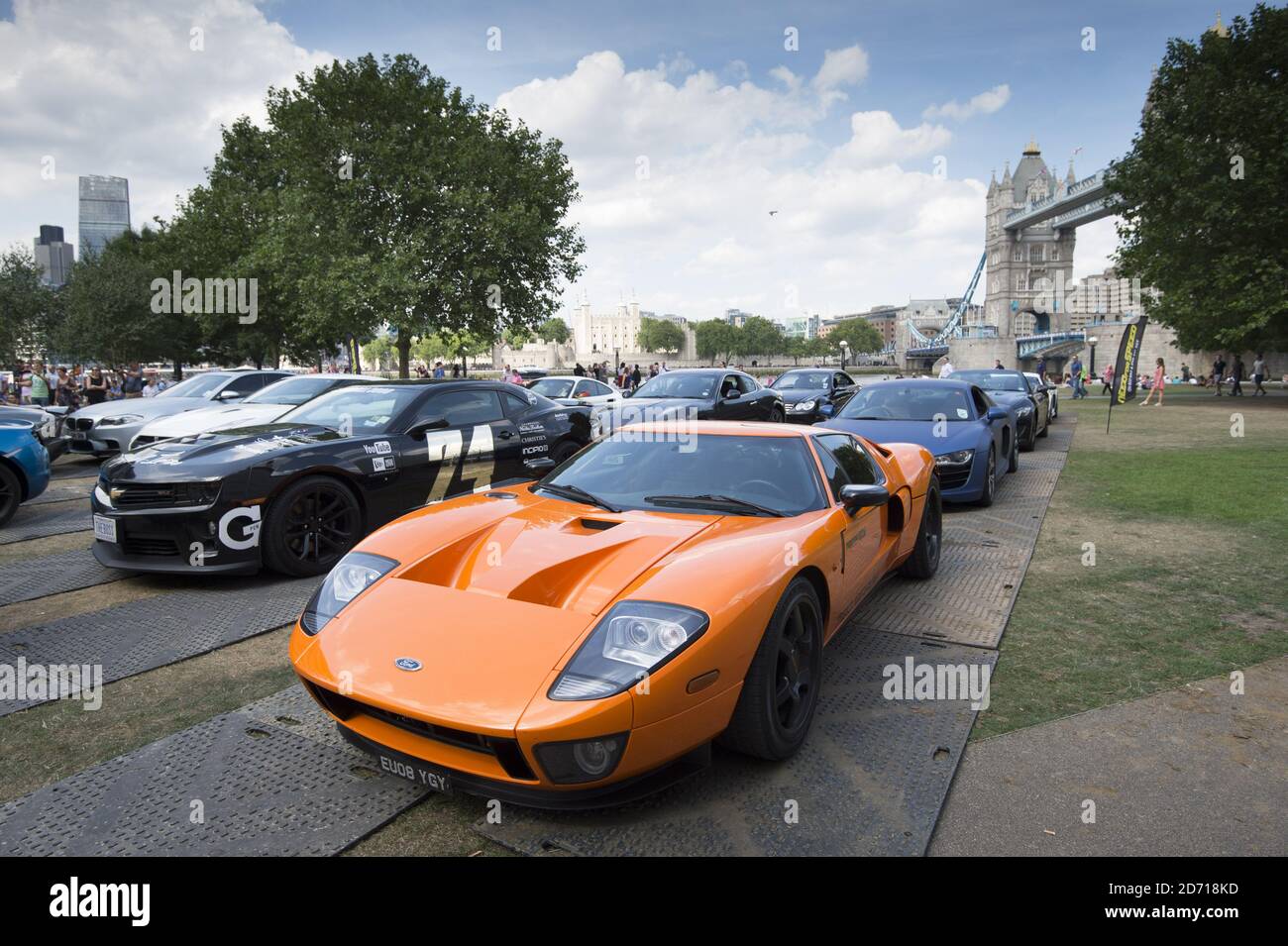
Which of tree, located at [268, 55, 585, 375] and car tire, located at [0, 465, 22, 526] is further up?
tree, located at [268, 55, 585, 375]

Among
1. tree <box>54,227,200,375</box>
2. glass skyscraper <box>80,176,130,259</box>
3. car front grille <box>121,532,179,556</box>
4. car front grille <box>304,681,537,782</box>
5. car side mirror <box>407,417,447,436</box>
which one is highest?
glass skyscraper <box>80,176,130,259</box>

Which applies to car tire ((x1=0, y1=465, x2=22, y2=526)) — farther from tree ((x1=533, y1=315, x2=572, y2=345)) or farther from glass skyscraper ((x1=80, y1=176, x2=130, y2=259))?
tree ((x1=533, y1=315, x2=572, y2=345))

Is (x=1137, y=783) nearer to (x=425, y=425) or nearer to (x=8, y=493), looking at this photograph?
(x=425, y=425)

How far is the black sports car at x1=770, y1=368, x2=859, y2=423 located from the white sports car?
328 inches

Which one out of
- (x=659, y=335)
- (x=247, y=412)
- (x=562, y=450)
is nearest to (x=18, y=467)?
(x=247, y=412)

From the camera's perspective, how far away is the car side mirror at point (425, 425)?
627cm

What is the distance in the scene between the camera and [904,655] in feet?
13.4

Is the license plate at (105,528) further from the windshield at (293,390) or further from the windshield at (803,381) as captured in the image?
the windshield at (803,381)

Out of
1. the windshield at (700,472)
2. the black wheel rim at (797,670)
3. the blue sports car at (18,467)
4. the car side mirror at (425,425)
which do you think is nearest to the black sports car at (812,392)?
the car side mirror at (425,425)

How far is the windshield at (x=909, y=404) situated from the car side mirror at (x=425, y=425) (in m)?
4.74

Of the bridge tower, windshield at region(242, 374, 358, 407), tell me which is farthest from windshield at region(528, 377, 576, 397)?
the bridge tower

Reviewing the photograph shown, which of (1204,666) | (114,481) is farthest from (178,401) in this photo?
(1204,666)

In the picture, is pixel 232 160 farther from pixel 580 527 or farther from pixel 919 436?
pixel 580 527

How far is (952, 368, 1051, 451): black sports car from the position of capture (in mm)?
12562
